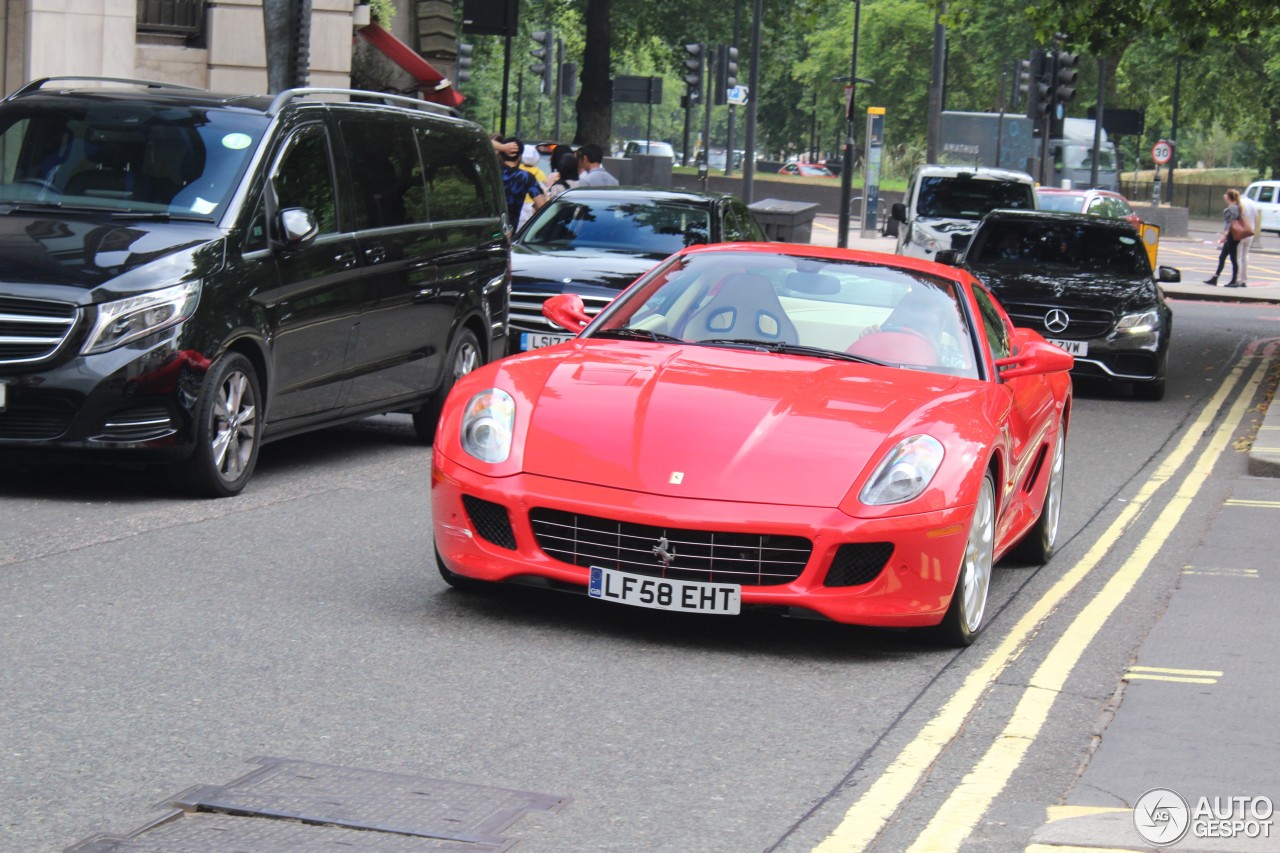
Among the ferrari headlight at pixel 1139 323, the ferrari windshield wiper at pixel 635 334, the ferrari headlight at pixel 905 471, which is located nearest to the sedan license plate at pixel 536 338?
the ferrari headlight at pixel 1139 323

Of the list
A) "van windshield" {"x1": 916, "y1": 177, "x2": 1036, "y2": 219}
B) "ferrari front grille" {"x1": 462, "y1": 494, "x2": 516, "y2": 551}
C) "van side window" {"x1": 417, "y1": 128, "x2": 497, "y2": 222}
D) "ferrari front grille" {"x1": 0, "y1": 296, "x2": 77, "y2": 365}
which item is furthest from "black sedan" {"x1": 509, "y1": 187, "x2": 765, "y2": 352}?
"van windshield" {"x1": 916, "y1": 177, "x2": 1036, "y2": 219}

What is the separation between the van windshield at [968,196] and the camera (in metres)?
27.9

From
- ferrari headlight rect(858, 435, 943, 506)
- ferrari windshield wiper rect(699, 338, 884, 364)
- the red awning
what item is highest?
the red awning

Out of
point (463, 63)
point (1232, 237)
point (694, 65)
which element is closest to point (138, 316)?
point (694, 65)

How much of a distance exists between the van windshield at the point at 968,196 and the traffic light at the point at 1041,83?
309 inches

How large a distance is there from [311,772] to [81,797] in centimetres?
56

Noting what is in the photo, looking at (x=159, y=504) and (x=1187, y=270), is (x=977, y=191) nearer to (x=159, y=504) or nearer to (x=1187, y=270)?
(x=1187, y=270)

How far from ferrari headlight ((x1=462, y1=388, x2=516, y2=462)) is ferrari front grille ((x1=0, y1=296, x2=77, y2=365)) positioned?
8.76 feet

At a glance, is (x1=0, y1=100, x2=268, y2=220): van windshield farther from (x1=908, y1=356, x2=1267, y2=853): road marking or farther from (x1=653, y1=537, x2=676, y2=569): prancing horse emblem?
(x1=908, y1=356, x2=1267, y2=853): road marking

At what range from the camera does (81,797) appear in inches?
183

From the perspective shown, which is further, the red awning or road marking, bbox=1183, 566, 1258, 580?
the red awning

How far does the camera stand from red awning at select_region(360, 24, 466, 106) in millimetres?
28891

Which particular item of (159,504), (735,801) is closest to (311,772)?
(735,801)

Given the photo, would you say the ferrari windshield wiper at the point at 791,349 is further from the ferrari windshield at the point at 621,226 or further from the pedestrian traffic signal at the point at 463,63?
the pedestrian traffic signal at the point at 463,63
